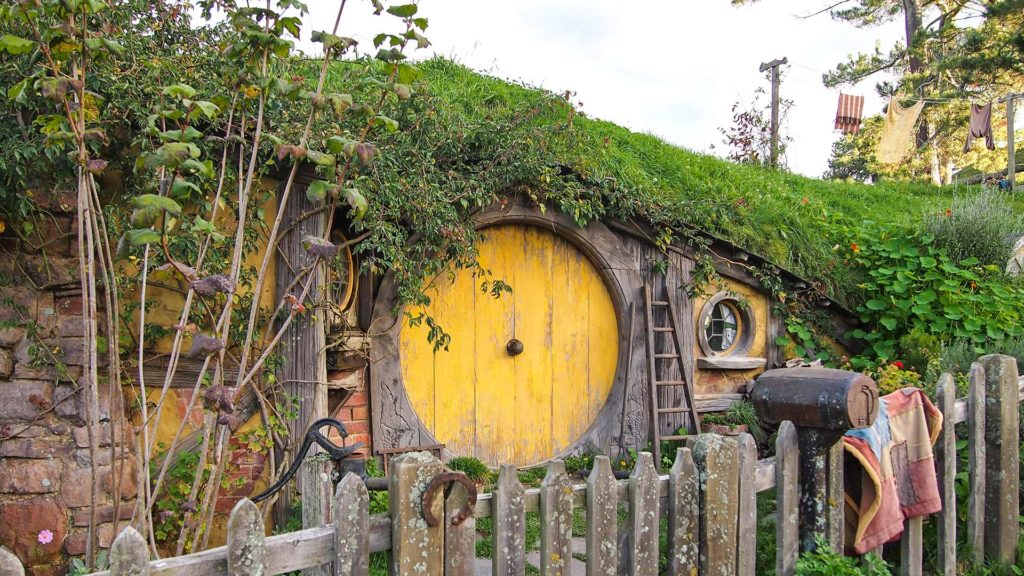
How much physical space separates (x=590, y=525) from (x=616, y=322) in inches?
164

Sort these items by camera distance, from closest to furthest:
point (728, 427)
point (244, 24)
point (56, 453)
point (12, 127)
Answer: point (244, 24), point (12, 127), point (56, 453), point (728, 427)

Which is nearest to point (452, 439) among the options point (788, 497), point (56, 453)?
point (56, 453)

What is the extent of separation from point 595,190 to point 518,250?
82 centimetres

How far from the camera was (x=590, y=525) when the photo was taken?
221 cm

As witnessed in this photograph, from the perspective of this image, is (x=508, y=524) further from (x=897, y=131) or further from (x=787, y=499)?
(x=897, y=131)

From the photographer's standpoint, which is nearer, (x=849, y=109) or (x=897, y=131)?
(x=897, y=131)

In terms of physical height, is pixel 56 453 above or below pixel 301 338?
below

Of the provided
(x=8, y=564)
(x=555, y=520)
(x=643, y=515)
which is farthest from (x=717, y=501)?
(x=8, y=564)

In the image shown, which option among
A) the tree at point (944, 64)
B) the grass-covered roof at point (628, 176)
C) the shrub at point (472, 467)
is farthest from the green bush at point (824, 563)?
the tree at point (944, 64)

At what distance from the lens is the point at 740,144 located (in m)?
10.9

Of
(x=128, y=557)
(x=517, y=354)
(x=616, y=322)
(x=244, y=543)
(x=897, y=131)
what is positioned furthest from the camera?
Result: (x=897, y=131)

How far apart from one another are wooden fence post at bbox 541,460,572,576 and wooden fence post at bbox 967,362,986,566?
2394mm

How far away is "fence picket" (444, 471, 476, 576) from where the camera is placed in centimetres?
196

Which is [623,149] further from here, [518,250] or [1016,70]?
[1016,70]
